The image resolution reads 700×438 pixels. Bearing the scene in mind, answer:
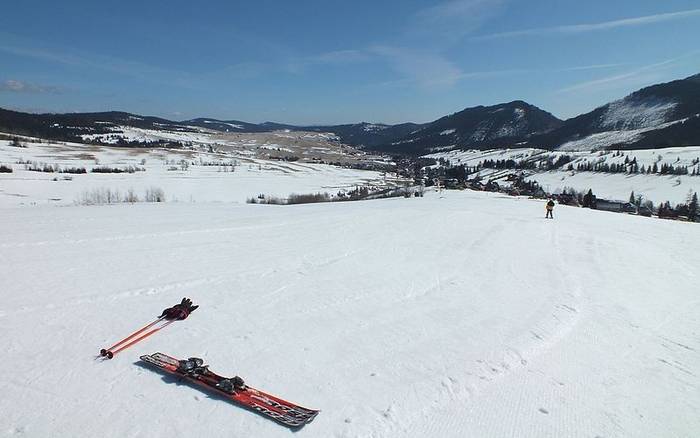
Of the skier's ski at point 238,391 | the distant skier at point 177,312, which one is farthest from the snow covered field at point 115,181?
the skier's ski at point 238,391

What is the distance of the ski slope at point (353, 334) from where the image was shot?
210 inches

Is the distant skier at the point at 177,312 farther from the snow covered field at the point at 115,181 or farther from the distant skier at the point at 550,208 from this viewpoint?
the snow covered field at the point at 115,181

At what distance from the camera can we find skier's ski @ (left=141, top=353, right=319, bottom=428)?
5176mm

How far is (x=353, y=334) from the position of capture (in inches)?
307

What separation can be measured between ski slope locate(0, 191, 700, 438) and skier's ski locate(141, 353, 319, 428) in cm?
13

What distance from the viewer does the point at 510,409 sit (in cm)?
563

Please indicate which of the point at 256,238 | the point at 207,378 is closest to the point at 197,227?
the point at 256,238

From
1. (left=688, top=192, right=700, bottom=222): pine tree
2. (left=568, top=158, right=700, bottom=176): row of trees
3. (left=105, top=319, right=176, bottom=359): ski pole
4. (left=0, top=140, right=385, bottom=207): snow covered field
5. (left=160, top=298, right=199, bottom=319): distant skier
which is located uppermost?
(left=568, top=158, right=700, bottom=176): row of trees

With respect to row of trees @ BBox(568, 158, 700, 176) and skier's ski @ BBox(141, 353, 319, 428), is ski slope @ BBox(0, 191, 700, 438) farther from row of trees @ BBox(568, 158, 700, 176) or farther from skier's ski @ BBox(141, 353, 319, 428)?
row of trees @ BBox(568, 158, 700, 176)

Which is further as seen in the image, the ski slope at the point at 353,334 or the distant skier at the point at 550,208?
the distant skier at the point at 550,208

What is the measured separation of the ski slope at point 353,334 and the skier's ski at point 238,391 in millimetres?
131

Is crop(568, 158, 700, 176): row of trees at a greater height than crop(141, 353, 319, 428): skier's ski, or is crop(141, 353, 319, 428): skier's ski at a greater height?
crop(568, 158, 700, 176): row of trees

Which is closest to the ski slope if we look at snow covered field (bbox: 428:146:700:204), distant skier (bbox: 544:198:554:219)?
distant skier (bbox: 544:198:554:219)

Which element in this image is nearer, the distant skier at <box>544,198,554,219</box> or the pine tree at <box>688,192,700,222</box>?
the distant skier at <box>544,198,554,219</box>
